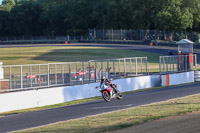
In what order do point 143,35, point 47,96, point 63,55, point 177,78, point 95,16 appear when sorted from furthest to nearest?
1. point 95,16
2. point 143,35
3. point 63,55
4. point 177,78
5. point 47,96

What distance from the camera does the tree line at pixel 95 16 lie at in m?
85.8

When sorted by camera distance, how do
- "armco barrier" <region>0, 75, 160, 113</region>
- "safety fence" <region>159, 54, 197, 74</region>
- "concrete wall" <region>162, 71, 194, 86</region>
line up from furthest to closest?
"safety fence" <region>159, 54, 197, 74</region>, "concrete wall" <region>162, 71, 194, 86</region>, "armco barrier" <region>0, 75, 160, 113</region>

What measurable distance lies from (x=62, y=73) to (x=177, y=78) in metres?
Result: 13.2

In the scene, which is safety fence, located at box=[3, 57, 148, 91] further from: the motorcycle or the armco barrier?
the motorcycle

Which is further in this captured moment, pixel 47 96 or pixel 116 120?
pixel 47 96

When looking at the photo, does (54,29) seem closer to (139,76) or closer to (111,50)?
(111,50)

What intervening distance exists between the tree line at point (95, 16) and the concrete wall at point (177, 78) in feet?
163

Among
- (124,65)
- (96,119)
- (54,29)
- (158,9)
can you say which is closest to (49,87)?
(124,65)

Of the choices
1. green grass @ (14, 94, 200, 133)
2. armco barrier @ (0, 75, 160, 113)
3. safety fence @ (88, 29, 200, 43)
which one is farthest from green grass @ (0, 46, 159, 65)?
green grass @ (14, 94, 200, 133)

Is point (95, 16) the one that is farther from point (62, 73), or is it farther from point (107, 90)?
point (107, 90)

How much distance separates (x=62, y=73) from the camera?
24797mm

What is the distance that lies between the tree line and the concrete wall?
163 feet

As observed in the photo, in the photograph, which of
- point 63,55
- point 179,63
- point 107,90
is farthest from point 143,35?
point 107,90

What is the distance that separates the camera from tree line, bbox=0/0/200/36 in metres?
85.8
